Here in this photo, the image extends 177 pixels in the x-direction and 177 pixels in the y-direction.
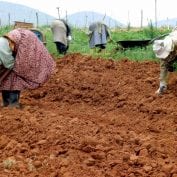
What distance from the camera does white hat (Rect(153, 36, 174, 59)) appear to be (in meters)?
7.48

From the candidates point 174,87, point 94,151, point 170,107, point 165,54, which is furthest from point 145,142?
point 174,87

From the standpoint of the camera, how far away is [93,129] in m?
5.49

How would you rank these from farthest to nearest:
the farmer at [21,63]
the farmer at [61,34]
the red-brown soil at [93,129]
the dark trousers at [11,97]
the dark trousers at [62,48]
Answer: the dark trousers at [62,48], the farmer at [61,34], the dark trousers at [11,97], the farmer at [21,63], the red-brown soil at [93,129]

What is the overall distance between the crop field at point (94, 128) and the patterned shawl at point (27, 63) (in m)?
0.34

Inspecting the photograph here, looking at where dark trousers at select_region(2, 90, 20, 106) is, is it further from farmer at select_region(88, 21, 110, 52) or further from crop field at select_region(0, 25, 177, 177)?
farmer at select_region(88, 21, 110, 52)

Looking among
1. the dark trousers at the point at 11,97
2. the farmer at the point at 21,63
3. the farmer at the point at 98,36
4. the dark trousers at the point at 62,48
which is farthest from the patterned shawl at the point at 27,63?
the farmer at the point at 98,36

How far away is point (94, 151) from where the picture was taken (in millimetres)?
4641

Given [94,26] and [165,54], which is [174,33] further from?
[94,26]

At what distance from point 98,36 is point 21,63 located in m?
10.7

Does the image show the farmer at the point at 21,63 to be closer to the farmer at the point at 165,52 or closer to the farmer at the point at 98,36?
the farmer at the point at 165,52

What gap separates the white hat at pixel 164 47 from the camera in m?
7.48

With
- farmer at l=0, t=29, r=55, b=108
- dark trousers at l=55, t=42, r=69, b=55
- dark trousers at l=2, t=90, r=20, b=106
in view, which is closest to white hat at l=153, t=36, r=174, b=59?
farmer at l=0, t=29, r=55, b=108

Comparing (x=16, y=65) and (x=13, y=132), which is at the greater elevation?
(x=16, y=65)

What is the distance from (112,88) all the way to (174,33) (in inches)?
64.6
